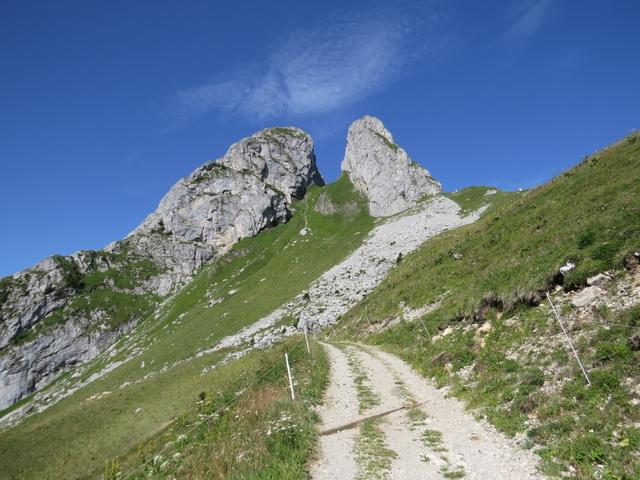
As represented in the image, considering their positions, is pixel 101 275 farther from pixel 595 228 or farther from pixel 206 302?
pixel 595 228

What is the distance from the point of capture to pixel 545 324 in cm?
1545

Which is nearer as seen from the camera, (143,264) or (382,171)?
(382,171)

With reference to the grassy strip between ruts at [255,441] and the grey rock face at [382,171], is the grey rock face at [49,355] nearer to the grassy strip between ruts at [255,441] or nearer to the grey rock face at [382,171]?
the grey rock face at [382,171]

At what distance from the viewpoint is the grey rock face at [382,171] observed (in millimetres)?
123000

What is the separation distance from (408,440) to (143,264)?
15966cm

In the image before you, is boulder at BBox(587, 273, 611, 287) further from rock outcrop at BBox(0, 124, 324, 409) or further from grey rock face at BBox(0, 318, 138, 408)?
rock outcrop at BBox(0, 124, 324, 409)

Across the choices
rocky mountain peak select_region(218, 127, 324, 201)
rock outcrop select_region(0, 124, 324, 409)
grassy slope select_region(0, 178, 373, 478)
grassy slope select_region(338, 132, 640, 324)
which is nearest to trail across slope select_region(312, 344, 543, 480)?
grassy slope select_region(338, 132, 640, 324)

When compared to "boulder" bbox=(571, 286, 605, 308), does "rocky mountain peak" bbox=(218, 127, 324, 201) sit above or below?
above

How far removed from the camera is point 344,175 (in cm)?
15600

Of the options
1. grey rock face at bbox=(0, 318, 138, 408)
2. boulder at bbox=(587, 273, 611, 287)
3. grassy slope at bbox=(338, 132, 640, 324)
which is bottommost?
boulder at bbox=(587, 273, 611, 287)

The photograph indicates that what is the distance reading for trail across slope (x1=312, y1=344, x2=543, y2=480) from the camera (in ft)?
31.3

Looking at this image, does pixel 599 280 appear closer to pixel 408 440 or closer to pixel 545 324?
pixel 545 324

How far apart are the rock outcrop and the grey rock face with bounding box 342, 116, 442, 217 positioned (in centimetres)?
3392

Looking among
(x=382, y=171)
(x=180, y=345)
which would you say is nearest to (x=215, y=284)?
(x=180, y=345)
